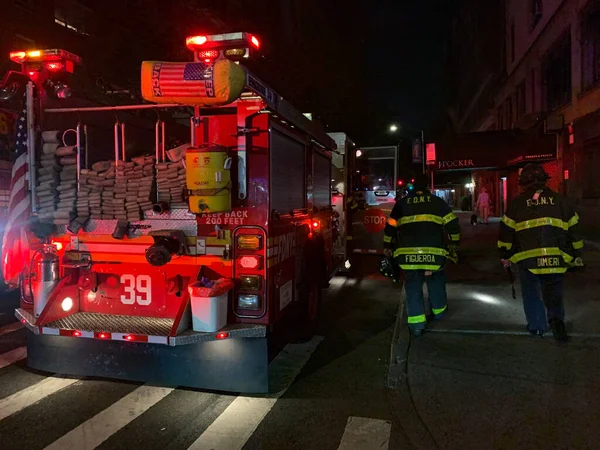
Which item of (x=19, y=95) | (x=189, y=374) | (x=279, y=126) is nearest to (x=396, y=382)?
(x=189, y=374)

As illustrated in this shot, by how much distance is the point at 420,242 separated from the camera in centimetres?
579

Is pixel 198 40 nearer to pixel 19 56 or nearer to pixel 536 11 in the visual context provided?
pixel 19 56

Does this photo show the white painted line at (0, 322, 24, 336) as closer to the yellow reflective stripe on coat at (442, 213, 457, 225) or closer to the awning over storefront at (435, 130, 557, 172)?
the yellow reflective stripe on coat at (442, 213, 457, 225)

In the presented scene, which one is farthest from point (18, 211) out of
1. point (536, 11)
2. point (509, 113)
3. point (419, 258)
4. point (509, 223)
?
point (509, 113)

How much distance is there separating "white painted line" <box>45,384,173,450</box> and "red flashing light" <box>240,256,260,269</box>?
134 cm

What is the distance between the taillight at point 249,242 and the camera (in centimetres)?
425

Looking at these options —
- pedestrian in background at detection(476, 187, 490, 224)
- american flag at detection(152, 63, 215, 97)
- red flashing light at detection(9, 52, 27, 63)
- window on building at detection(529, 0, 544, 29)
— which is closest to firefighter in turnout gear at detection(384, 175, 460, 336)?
american flag at detection(152, 63, 215, 97)

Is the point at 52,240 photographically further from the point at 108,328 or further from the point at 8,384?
the point at 8,384

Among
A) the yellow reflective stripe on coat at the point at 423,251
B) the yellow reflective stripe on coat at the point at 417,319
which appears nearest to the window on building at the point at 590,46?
the yellow reflective stripe on coat at the point at 423,251

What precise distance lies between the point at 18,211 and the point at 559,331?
5.54 meters

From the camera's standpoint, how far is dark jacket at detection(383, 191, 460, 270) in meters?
5.76

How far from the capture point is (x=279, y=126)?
464cm

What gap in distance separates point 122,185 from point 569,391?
163 inches

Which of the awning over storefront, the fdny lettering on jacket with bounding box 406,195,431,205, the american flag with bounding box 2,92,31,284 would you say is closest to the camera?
the american flag with bounding box 2,92,31,284
